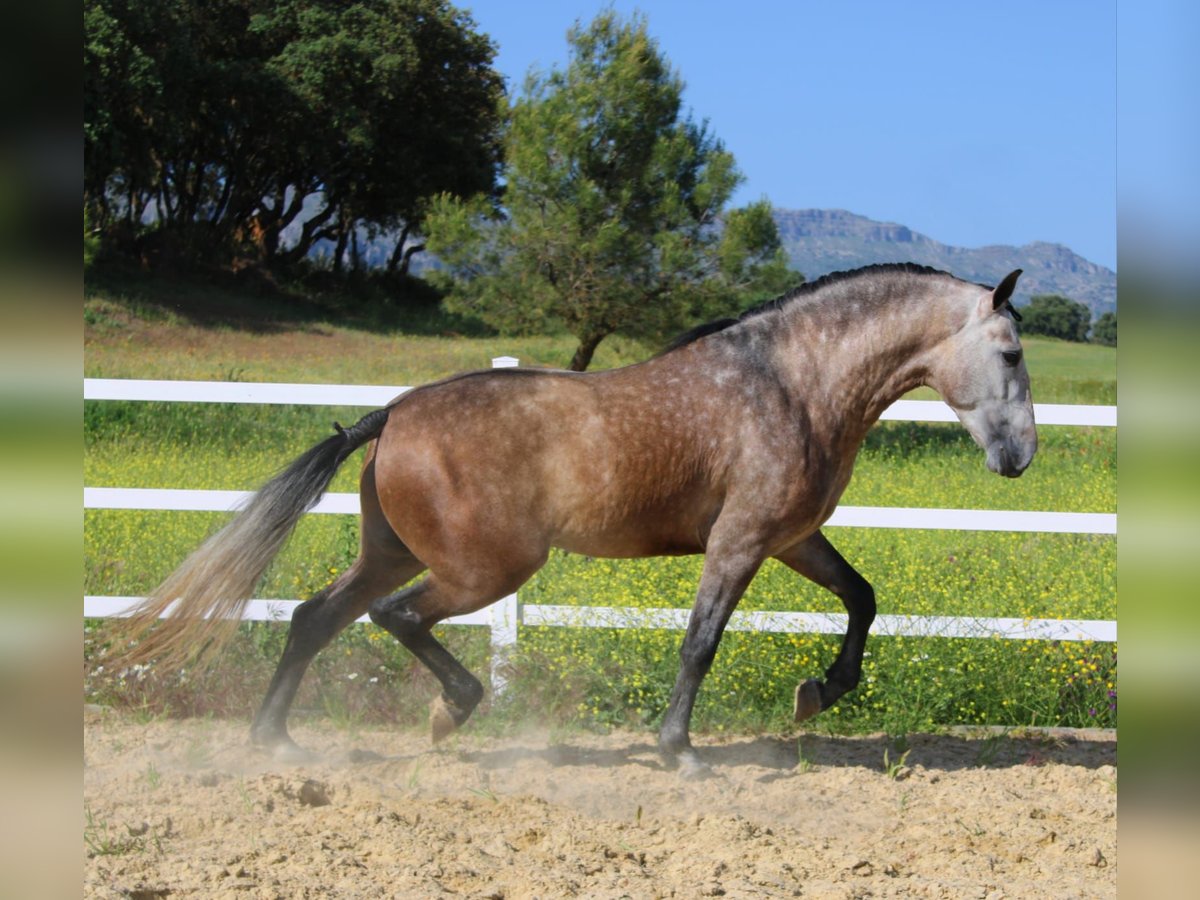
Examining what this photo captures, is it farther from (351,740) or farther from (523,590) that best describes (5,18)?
(523,590)

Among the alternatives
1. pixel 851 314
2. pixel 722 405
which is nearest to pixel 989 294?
pixel 851 314

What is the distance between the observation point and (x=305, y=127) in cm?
3059

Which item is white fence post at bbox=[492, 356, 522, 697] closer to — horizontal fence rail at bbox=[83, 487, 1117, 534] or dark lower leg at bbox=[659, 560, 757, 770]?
horizontal fence rail at bbox=[83, 487, 1117, 534]

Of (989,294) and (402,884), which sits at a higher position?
(989,294)

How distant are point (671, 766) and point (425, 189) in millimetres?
27726

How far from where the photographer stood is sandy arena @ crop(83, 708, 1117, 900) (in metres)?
3.60

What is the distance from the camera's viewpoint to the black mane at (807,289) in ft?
15.5

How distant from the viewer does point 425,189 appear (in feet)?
101

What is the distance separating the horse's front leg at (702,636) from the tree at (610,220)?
34.4 ft

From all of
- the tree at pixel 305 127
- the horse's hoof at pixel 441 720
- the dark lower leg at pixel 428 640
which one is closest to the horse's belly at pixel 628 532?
the dark lower leg at pixel 428 640

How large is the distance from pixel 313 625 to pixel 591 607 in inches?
60.5

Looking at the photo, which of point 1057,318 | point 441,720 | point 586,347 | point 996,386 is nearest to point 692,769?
point 441,720

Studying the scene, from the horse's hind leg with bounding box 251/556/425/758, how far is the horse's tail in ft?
1.05

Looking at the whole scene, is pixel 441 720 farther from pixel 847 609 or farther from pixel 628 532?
pixel 847 609
